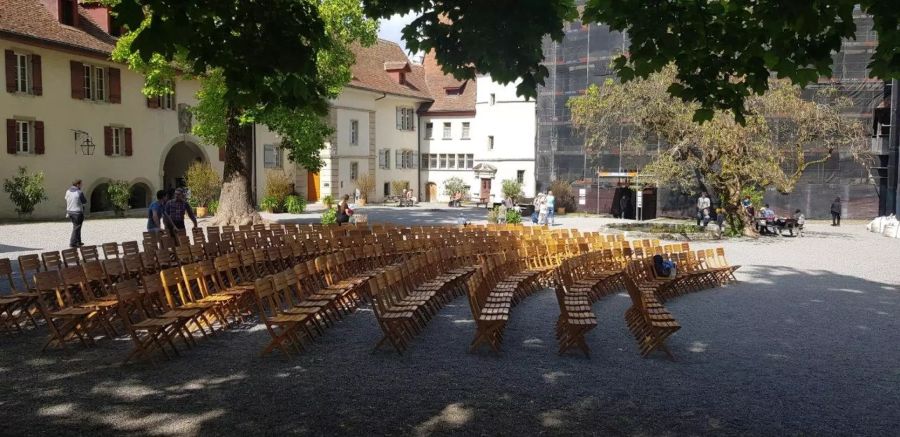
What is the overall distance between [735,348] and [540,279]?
513 cm

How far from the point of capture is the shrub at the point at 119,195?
97.0 ft

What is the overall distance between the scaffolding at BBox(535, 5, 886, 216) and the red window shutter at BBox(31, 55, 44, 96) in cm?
1869

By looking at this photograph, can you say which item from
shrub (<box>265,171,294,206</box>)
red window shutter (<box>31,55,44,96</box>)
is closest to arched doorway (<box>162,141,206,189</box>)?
shrub (<box>265,171,294,206</box>)

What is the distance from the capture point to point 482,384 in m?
7.25

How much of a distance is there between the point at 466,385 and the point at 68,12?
2813 centimetres

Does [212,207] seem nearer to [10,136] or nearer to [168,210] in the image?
[10,136]

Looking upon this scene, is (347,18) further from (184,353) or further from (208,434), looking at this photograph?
(208,434)

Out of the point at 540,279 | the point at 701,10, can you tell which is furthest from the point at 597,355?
the point at 540,279

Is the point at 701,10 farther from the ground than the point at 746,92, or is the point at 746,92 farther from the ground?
the point at 701,10

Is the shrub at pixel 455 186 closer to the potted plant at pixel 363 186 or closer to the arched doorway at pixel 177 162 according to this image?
the potted plant at pixel 363 186

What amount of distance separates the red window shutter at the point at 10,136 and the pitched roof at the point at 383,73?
21.2 meters

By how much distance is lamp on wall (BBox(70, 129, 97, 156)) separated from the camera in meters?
29.2

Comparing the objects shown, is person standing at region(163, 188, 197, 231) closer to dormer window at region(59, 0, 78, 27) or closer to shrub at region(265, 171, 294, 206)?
dormer window at region(59, 0, 78, 27)

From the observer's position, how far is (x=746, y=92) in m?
7.82
